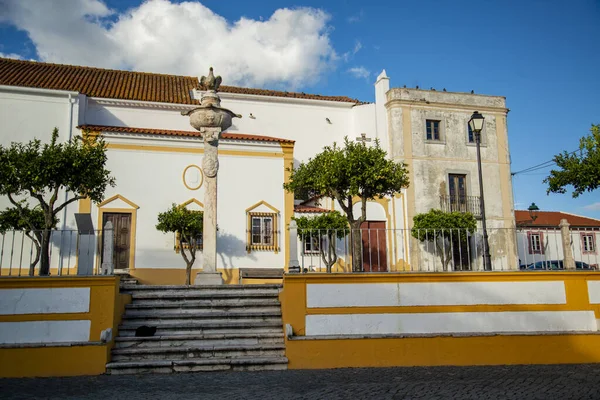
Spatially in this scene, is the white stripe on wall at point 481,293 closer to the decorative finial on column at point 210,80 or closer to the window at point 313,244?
the window at point 313,244

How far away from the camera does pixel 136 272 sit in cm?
1723

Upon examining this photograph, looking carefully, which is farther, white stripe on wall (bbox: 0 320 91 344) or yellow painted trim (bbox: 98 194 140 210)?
yellow painted trim (bbox: 98 194 140 210)

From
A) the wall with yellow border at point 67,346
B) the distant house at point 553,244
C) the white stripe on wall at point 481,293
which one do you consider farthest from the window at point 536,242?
the wall with yellow border at point 67,346

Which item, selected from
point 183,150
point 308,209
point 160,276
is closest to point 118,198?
point 183,150

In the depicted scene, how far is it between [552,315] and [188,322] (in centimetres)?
642

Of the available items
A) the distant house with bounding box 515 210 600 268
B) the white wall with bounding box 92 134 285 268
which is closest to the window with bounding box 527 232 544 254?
the distant house with bounding box 515 210 600 268

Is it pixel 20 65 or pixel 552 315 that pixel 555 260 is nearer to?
pixel 552 315

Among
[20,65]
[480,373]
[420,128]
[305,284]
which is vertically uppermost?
[20,65]

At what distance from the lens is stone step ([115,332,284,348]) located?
8531 mm

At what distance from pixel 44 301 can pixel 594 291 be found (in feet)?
31.0

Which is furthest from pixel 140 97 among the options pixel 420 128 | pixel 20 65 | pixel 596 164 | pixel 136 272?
pixel 596 164

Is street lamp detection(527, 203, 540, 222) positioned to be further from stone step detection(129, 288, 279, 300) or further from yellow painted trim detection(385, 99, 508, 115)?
stone step detection(129, 288, 279, 300)

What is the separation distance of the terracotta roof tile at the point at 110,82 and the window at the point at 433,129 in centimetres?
366

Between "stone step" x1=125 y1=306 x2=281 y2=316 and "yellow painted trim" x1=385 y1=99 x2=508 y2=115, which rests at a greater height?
"yellow painted trim" x1=385 y1=99 x2=508 y2=115
